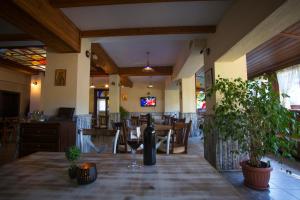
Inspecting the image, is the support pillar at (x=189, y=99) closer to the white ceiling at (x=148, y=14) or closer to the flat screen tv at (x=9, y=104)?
the white ceiling at (x=148, y=14)

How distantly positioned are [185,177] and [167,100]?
10.4 m

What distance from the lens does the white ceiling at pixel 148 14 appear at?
9.52 ft

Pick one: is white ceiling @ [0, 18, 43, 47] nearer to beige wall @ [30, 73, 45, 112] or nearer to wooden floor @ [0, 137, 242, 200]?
wooden floor @ [0, 137, 242, 200]

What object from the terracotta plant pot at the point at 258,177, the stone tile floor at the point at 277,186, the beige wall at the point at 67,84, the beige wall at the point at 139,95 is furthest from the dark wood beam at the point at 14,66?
the terracotta plant pot at the point at 258,177

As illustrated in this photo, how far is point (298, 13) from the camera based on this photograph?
6.30 feet

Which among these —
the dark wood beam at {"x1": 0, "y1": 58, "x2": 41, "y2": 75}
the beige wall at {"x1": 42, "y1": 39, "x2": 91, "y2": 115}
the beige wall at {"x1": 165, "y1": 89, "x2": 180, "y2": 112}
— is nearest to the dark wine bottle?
the beige wall at {"x1": 42, "y1": 39, "x2": 91, "y2": 115}

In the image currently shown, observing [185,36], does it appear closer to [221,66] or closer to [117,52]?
[221,66]

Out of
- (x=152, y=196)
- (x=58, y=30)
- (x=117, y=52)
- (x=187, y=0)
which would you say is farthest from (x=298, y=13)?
(x=117, y=52)

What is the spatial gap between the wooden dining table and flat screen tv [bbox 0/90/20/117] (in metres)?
8.71

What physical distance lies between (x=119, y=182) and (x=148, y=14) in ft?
9.54

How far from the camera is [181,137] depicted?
10.9ft

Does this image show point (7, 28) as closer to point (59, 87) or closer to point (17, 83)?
point (59, 87)

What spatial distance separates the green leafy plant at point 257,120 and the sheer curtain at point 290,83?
12.2 ft

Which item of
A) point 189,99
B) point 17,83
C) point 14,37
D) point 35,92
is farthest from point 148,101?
point 14,37
